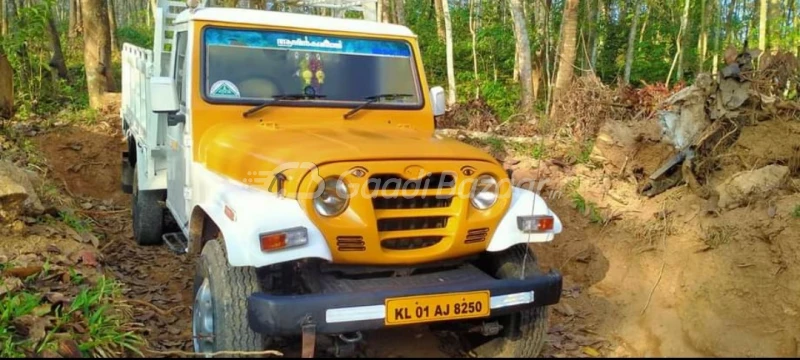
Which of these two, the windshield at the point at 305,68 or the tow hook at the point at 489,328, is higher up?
the windshield at the point at 305,68

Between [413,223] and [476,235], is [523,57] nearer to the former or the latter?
[476,235]

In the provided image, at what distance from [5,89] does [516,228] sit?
9.37 m

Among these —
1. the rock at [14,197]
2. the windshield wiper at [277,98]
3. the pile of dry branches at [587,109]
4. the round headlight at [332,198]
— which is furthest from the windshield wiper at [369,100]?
the pile of dry branches at [587,109]

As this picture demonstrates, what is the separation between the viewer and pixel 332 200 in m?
3.23

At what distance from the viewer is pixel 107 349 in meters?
3.59

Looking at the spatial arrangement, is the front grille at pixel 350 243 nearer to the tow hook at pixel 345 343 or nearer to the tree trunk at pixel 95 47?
the tow hook at pixel 345 343

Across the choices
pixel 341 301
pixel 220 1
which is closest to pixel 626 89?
A: pixel 341 301

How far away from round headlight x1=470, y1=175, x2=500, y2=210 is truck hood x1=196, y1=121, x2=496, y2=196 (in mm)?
113

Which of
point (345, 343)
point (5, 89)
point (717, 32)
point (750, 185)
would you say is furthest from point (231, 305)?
point (717, 32)

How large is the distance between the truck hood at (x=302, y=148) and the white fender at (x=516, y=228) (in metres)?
0.30

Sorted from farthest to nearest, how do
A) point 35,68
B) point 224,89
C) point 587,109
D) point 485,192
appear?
point 35,68
point 587,109
point 224,89
point 485,192

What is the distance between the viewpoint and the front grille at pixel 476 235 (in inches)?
137

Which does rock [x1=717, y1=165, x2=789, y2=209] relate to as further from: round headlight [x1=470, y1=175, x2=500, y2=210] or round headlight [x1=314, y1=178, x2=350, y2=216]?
round headlight [x1=314, y1=178, x2=350, y2=216]

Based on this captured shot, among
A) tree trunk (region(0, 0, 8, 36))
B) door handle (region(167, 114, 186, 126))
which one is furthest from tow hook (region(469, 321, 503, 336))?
tree trunk (region(0, 0, 8, 36))
